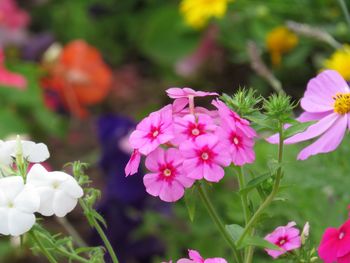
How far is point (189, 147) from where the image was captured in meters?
0.62

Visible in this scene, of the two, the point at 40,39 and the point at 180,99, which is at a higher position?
the point at 40,39

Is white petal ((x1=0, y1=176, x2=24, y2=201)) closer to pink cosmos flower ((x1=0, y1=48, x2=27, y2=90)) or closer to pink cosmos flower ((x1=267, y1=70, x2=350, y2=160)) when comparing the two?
pink cosmos flower ((x1=267, y1=70, x2=350, y2=160))

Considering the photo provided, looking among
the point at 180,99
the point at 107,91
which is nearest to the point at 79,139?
the point at 107,91

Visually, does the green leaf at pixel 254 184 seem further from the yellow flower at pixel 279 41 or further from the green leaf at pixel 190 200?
the yellow flower at pixel 279 41

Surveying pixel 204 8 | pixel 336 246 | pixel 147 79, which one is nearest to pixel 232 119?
pixel 336 246

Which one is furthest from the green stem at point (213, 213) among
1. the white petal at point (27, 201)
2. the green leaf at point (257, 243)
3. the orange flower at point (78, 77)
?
the orange flower at point (78, 77)

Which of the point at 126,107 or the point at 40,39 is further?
the point at 126,107

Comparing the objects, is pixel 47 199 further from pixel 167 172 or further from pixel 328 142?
pixel 328 142

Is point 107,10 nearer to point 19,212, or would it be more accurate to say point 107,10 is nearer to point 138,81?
point 138,81

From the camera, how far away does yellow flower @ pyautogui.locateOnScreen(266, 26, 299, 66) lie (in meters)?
1.85

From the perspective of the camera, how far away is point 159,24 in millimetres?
2303

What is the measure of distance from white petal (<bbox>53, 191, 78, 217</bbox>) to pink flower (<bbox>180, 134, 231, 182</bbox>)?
0.09 m

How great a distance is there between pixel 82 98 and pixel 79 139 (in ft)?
0.47

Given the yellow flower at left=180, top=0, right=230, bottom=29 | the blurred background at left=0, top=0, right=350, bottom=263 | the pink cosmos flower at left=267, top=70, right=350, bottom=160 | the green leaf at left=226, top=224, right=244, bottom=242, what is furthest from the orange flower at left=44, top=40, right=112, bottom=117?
the green leaf at left=226, top=224, right=244, bottom=242
